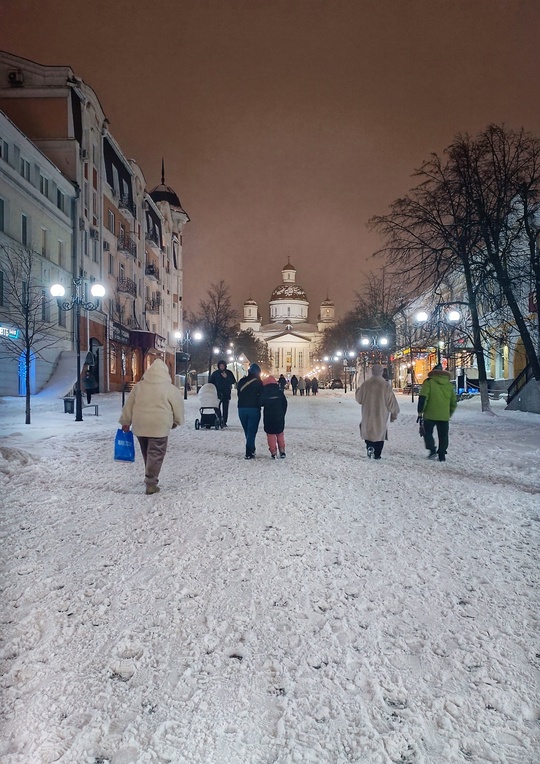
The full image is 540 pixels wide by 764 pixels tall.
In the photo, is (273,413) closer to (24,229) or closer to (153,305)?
(24,229)

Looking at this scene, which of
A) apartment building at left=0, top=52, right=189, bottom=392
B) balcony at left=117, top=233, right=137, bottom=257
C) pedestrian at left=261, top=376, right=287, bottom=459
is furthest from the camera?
balcony at left=117, top=233, right=137, bottom=257

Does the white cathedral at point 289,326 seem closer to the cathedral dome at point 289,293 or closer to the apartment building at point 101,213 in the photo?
the cathedral dome at point 289,293

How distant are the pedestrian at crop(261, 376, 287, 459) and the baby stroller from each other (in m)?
4.80

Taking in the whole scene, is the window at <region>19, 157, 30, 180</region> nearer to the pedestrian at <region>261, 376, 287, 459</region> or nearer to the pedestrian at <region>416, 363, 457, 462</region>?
the pedestrian at <region>261, 376, 287, 459</region>

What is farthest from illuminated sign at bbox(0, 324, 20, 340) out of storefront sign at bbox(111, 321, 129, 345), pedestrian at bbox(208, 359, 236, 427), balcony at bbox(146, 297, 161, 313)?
balcony at bbox(146, 297, 161, 313)

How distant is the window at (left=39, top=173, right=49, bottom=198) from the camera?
27.5 meters

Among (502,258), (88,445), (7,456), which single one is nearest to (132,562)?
(7,456)

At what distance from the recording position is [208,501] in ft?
21.9

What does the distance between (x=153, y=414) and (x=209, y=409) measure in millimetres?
8405

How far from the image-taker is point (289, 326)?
146 m

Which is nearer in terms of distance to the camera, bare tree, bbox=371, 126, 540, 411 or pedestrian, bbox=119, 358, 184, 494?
pedestrian, bbox=119, 358, 184, 494

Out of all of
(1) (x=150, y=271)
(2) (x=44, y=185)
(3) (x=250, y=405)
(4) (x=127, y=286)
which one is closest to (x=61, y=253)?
(2) (x=44, y=185)

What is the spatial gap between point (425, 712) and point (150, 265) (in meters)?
47.6

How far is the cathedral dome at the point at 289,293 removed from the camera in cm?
15475
